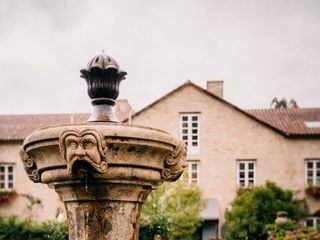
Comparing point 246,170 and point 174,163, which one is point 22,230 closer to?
point 246,170

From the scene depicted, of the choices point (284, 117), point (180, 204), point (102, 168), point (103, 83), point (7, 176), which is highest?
point (284, 117)

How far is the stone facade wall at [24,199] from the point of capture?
32406mm

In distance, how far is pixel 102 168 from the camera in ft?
15.4

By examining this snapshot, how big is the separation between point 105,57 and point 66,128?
33.7 inches

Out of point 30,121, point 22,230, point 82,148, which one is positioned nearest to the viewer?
point 82,148

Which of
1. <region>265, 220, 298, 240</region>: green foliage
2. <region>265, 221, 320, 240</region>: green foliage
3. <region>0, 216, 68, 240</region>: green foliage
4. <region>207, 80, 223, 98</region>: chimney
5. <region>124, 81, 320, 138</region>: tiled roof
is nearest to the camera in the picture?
<region>265, 221, 320, 240</region>: green foliage

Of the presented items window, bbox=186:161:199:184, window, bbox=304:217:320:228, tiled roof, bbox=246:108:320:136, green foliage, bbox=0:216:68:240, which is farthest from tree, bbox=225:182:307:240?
green foliage, bbox=0:216:68:240

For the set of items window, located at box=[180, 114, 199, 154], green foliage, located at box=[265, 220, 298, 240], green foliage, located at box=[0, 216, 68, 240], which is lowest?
green foliage, located at box=[0, 216, 68, 240]

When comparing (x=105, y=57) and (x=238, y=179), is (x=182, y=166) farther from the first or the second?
(x=238, y=179)

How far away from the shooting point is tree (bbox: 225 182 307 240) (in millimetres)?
25984

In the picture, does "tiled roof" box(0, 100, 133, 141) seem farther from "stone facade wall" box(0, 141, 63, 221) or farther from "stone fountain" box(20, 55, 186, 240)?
"stone fountain" box(20, 55, 186, 240)

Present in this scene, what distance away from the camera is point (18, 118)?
36.2 m

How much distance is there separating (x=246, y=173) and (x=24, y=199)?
1191 cm

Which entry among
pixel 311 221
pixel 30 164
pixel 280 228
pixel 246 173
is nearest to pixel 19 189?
pixel 246 173
